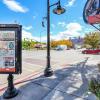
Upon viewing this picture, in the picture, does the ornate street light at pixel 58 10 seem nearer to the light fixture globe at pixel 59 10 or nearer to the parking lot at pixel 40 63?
the light fixture globe at pixel 59 10

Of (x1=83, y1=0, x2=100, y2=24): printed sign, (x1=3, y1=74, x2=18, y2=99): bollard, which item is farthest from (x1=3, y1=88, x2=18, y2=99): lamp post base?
(x1=83, y1=0, x2=100, y2=24): printed sign

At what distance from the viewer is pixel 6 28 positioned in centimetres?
605

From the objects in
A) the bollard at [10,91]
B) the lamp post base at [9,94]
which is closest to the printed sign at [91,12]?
the bollard at [10,91]

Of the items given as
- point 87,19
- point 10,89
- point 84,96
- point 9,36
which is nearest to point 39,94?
point 10,89

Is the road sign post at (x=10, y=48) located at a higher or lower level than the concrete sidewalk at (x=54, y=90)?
higher

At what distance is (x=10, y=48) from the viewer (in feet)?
20.3

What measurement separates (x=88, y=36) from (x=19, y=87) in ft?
132

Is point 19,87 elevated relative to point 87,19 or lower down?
lower down

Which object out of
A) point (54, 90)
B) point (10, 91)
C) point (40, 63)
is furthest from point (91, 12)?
point (40, 63)

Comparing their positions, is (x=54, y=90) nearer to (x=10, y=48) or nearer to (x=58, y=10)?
(x=10, y=48)

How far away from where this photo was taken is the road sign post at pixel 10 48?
6055mm

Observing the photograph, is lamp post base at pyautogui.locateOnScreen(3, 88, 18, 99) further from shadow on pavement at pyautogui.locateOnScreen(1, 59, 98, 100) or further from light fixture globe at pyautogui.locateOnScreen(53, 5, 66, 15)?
light fixture globe at pyautogui.locateOnScreen(53, 5, 66, 15)

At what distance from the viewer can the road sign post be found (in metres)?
6.05

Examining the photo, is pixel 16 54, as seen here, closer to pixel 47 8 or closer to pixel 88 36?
pixel 47 8
